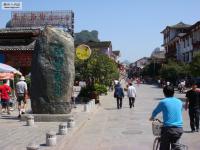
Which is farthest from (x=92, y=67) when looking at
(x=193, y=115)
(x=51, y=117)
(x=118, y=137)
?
(x=118, y=137)

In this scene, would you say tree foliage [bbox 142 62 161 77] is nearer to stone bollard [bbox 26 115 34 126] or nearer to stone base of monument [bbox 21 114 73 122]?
stone base of monument [bbox 21 114 73 122]

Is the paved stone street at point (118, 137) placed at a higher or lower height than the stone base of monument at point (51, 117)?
lower

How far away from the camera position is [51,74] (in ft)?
62.4

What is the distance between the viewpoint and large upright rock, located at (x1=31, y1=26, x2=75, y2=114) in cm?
1900

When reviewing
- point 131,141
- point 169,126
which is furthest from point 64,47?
point 169,126

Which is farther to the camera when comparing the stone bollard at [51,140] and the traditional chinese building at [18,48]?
the traditional chinese building at [18,48]

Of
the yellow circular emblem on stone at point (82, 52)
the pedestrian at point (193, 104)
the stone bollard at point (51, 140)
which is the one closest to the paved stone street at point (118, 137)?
the stone bollard at point (51, 140)

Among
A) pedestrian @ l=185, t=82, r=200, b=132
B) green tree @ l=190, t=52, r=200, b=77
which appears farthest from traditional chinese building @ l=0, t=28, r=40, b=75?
pedestrian @ l=185, t=82, r=200, b=132

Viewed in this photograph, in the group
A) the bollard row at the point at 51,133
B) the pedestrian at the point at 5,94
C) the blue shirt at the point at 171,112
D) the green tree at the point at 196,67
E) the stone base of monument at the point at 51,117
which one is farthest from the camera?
the green tree at the point at 196,67

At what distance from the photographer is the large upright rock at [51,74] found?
19.0 metres

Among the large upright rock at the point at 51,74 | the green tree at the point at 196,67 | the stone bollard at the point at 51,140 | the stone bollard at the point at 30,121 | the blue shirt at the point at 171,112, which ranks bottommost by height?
the stone bollard at the point at 51,140

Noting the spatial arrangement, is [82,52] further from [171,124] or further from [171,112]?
[171,124]

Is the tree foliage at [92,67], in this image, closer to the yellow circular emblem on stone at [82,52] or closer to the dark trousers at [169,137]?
the yellow circular emblem on stone at [82,52]

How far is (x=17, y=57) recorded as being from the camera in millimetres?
42094
